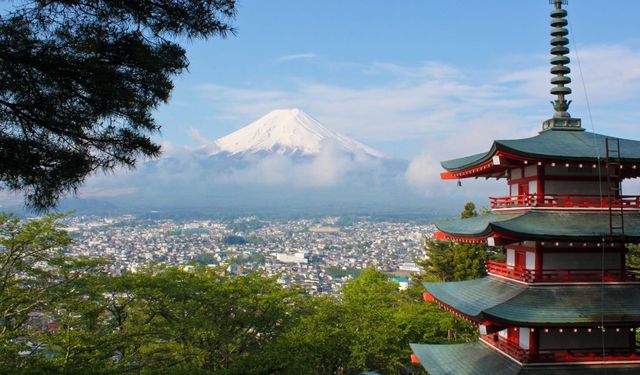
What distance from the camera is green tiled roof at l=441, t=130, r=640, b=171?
408 inches

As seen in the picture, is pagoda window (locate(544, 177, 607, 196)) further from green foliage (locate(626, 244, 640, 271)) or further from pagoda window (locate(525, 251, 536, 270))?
green foliage (locate(626, 244, 640, 271))

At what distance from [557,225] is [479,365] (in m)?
3.40

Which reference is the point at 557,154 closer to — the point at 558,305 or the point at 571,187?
the point at 571,187

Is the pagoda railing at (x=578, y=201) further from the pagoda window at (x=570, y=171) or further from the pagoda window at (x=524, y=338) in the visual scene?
the pagoda window at (x=524, y=338)

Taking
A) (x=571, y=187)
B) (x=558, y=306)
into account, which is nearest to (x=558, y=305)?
(x=558, y=306)

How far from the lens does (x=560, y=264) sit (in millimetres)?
10789

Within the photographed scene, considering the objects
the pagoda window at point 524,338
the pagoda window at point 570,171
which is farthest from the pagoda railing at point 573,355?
the pagoda window at point 570,171

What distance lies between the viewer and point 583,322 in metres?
9.56

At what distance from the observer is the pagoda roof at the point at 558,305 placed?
31.5ft

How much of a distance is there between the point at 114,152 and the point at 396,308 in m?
17.9

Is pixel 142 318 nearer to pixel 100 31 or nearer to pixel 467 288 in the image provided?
pixel 467 288

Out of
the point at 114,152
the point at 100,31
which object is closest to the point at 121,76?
the point at 100,31

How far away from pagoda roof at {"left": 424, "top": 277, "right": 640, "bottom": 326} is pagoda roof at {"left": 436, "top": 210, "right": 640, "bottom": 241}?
3.88 ft

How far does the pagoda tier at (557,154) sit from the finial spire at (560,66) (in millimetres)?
248
